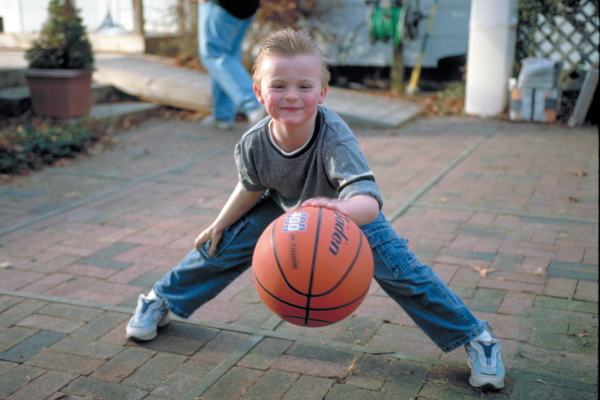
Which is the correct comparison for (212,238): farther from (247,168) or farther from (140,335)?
(140,335)

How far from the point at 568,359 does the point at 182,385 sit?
5.34 ft

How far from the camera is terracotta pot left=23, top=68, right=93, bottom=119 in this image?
7.05 m

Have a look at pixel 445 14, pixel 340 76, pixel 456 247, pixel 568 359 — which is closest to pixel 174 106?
pixel 340 76

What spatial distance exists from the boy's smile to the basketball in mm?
366

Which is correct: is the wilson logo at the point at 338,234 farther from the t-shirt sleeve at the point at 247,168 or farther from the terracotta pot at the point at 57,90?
the terracotta pot at the point at 57,90

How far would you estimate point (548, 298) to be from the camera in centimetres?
324

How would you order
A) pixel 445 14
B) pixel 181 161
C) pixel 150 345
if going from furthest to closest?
pixel 445 14 < pixel 181 161 < pixel 150 345

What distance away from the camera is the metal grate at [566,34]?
27.6 ft

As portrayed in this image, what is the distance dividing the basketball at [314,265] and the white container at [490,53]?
Answer: 688 cm

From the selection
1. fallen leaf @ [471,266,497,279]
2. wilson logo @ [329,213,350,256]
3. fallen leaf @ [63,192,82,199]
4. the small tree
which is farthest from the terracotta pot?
wilson logo @ [329,213,350,256]

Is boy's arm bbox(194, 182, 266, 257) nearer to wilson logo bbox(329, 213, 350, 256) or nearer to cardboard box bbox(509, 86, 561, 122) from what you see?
wilson logo bbox(329, 213, 350, 256)

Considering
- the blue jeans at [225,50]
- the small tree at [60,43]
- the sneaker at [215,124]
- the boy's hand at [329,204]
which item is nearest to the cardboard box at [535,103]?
the blue jeans at [225,50]

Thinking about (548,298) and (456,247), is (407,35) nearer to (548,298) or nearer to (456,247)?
(456,247)

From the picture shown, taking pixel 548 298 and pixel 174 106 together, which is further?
pixel 174 106
